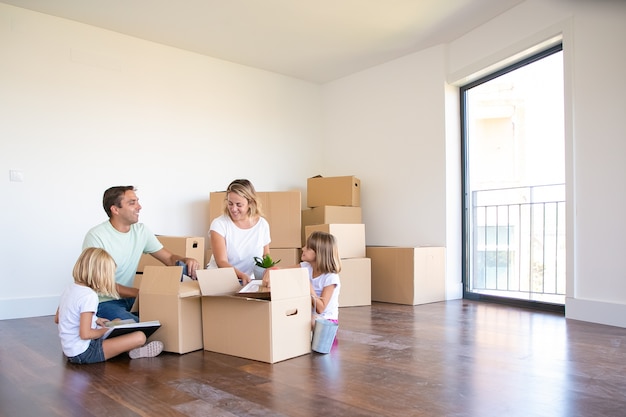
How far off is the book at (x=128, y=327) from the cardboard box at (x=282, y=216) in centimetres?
220

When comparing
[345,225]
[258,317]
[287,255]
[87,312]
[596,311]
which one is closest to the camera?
[87,312]

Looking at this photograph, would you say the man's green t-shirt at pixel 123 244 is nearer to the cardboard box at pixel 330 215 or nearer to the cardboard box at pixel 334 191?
the cardboard box at pixel 330 215

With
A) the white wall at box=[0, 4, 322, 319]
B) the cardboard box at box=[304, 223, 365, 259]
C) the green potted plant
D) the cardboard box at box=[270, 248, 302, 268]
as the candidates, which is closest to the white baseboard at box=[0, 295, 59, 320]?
the white wall at box=[0, 4, 322, 319]

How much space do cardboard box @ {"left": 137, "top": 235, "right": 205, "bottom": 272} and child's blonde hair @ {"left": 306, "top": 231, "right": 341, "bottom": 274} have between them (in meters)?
1.61

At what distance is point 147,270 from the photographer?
107 inches

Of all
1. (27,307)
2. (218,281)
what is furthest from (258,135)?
(218,281)

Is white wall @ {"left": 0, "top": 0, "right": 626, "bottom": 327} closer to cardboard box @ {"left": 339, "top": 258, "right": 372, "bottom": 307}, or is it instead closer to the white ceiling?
the white ceiling

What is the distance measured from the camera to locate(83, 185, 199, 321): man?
107 inches

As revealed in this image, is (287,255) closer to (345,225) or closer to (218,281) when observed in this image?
(345,225)

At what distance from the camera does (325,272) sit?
2908 mm

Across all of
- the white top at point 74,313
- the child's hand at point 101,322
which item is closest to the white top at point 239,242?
the child's hand at point 101,322

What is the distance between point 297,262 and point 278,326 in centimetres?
233

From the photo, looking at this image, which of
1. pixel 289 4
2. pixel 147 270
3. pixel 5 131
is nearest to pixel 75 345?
pixel 147 270

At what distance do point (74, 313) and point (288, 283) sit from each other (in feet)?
3.31
